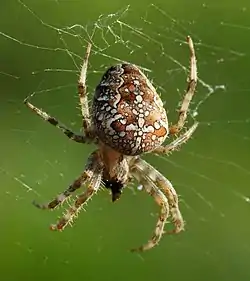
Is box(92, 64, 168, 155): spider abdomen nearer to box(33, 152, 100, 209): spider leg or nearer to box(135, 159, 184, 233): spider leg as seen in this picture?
box(33, 152, 100, 209): spider leg

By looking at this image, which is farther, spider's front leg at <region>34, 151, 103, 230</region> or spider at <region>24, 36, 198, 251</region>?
spider's front leg at <region>34, 151, 103, 230</region>

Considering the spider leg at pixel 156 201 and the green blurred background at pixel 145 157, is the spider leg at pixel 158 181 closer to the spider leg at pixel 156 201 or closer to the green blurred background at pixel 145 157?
the spider leg at pixel 156 201

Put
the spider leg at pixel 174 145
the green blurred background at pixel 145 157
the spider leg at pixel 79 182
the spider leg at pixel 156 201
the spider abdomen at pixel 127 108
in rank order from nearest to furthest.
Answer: the spider abdomen at pixel 127 108, the spider leg at pixel 79 182, the spider leg at pixel 174 145, the spider leg at pixel 156 201, the green blurred background at pixel 145 157

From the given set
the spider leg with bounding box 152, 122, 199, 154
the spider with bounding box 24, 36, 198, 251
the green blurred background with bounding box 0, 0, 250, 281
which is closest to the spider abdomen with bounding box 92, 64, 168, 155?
the spider with bounding box 24, 36, 198, 251

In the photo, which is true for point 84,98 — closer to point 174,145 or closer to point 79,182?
point 79,182

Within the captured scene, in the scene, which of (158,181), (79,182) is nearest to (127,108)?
(79,182)

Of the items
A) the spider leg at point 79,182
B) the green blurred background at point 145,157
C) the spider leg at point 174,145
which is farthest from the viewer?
the green blurred background at point 145,157

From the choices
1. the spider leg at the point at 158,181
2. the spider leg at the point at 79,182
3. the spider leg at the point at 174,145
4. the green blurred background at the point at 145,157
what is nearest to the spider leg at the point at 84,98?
the spider leg at the point at 79,182

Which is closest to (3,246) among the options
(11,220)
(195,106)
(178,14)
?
(11,220)

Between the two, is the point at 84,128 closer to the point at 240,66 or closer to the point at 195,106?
the point at 195,106
